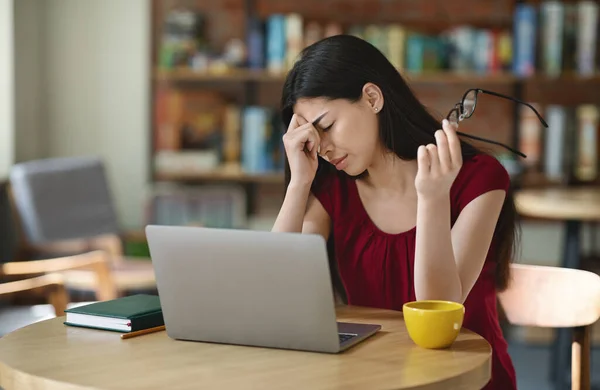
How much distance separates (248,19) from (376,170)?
2636mm

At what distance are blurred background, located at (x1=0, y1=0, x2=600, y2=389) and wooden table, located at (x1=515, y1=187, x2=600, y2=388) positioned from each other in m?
0.41

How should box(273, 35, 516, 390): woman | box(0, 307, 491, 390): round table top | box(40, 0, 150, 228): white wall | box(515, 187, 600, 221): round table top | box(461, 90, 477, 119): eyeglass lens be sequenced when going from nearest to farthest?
box(0, 307, 491, 390): round table top
box(461, 90, 477, 119): eyeglass lens
box(273, 35, 516, 390): woman
box(515, 187, 600, 221): round table top
box(40, 0, 150, 228): white wall

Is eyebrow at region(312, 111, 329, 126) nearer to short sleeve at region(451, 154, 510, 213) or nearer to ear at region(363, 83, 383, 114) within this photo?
ear at region(363, 83, 383, 114)

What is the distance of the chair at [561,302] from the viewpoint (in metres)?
1.86

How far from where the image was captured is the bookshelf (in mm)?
4426

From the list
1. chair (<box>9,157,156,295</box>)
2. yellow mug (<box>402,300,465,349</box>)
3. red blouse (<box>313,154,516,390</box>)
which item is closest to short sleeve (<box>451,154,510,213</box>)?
red blouse (<box>313,154,516,390</box>)

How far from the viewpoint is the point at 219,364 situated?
1.36 metres

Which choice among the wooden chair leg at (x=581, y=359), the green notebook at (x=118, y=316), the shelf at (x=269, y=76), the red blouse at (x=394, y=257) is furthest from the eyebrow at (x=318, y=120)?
the shelf at (x=269, y=76)

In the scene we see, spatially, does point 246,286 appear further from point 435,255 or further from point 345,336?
point 435,255

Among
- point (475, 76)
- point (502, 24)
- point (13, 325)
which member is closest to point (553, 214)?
point (475, 76)

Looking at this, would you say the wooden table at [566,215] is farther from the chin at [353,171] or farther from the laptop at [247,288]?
the laptop at [247,288]

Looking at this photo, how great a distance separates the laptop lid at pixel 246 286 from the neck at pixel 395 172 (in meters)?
0.64

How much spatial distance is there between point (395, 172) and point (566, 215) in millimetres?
1698

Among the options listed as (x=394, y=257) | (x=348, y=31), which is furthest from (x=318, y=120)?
(x=348, y=31)
